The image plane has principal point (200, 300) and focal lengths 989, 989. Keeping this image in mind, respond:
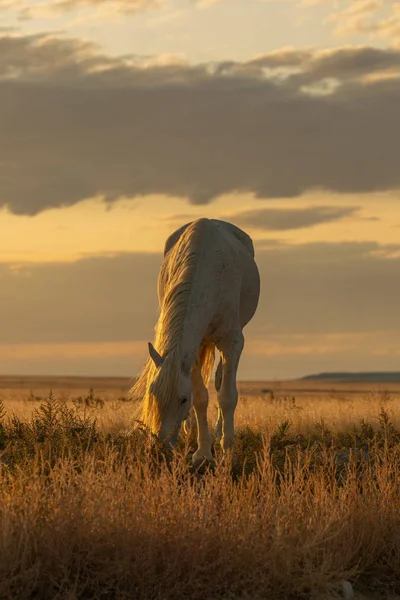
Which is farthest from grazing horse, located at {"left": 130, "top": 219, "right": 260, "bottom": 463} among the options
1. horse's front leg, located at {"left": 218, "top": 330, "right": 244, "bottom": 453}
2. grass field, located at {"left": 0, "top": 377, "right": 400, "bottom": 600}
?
grass field, located at {"left": 0, "top": 377, "right": 400, "bottom": 600}

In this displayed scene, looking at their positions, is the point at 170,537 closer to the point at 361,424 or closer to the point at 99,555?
the point at 99,555

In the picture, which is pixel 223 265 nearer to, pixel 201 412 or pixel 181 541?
pixel 201 412

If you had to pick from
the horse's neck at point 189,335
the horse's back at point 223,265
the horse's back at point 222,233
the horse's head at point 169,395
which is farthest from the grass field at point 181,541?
the horse's back at point 222,233

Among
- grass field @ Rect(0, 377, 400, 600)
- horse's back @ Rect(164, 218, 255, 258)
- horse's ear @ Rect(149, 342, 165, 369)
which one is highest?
horse's back @ Rect(164, 218, 255, 258)

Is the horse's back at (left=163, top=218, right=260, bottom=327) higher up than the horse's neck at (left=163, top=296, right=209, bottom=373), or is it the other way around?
the horse's back at (left=163, top=218, right=260, bottom=327)

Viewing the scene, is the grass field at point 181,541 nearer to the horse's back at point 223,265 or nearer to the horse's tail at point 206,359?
the horse's back at point 223,265

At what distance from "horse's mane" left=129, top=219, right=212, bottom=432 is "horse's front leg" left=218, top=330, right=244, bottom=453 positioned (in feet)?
1.72

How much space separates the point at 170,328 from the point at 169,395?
41.9 inches

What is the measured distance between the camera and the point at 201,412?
13.3 meters

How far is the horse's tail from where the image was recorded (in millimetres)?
13656

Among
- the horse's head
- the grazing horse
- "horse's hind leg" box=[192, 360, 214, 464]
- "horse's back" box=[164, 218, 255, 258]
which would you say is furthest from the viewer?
"horse's back" box=[164, 218, 255, 258]

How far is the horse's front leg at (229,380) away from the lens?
13.1 metres

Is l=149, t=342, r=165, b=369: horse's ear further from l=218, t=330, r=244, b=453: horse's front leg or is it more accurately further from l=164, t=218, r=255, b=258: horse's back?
l=164, t=218, r=255, b=258: horse's back

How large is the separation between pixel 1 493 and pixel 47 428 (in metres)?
5.66
